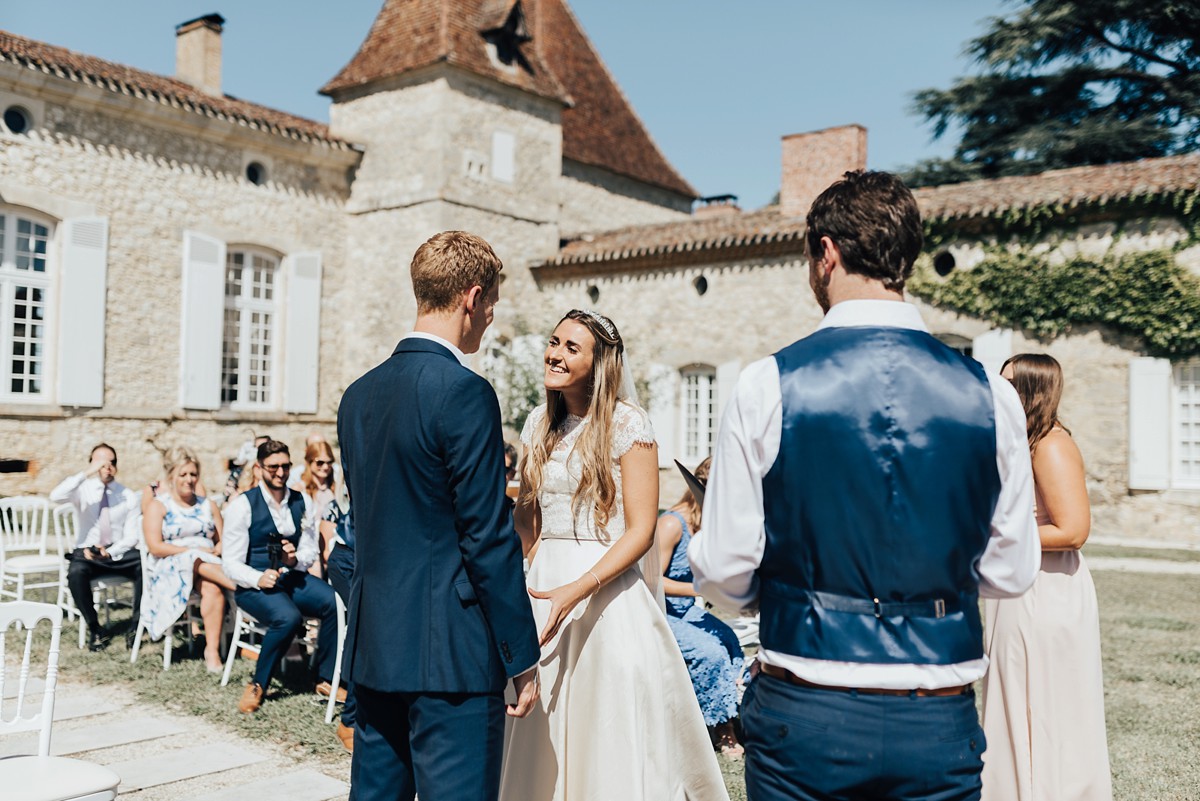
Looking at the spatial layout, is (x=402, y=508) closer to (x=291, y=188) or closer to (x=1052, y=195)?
(x=1052, y=195)

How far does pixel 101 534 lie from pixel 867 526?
7045mm

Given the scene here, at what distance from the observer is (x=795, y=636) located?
191 cm

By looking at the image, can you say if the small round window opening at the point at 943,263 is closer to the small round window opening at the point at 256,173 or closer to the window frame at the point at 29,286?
the small round window opening at the point at 256,173

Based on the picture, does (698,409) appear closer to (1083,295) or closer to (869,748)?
(1083,295)

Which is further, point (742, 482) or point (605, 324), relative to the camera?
point (605, 324)

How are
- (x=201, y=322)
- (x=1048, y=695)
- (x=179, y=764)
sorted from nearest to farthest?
(x=1048, y=695)
(x=179, y=764)
(x=201, y=322)

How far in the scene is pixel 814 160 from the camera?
18.4 metres

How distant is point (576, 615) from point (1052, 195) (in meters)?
13.9

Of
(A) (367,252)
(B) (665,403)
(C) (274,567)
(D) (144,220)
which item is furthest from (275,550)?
(A) (367,252)

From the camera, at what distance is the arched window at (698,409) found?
18453mm

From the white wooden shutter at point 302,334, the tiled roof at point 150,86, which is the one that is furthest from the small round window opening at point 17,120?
the white wooden shutter at point 302,334

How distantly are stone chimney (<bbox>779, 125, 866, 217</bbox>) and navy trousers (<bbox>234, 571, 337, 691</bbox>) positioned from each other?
45.1 ft

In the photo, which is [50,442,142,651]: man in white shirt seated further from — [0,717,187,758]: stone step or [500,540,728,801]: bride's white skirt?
[500,540,728,801]: bride's white skirt

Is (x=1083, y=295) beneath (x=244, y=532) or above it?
above
